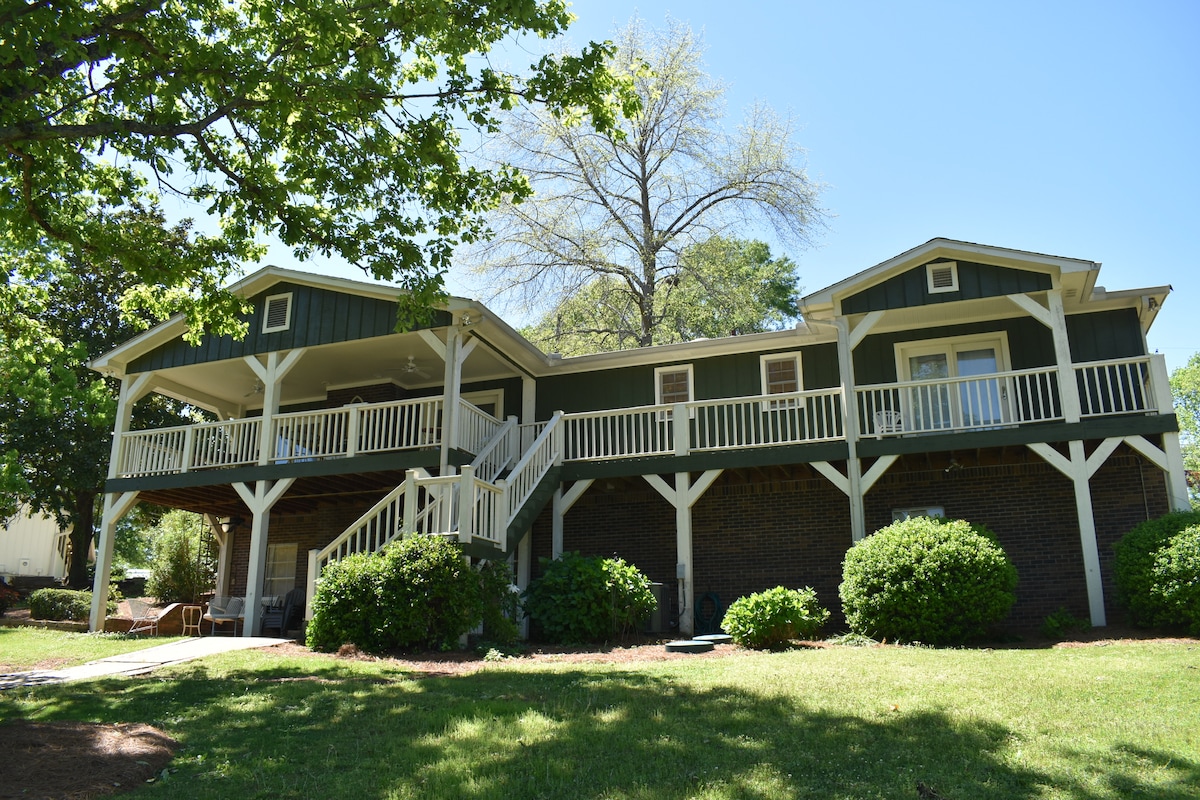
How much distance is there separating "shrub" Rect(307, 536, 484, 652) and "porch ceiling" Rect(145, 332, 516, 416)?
5075 mm

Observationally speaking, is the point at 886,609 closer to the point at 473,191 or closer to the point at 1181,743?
the point at 1181,743

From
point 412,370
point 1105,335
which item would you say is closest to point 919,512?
point 1105,335

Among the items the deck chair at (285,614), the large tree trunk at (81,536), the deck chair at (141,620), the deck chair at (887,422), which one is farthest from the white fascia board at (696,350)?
the large tree trunk at (81,536)

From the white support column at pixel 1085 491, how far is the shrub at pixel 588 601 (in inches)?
237

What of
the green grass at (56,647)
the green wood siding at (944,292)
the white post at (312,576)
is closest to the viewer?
the green grass at (56,647)

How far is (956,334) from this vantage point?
15500 millimetres

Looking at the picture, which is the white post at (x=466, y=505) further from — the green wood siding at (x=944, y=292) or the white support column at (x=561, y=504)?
the green wood siding at (x=944, y=292)

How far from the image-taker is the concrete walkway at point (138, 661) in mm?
10578

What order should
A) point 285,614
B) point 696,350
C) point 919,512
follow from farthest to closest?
point 696,350
point 285,614
point 919,512

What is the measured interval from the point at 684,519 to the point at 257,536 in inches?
284

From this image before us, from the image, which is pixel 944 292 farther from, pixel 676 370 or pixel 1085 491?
pixel 676 370

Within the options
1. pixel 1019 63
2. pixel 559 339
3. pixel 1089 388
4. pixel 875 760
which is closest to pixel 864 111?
pixel 1019 63

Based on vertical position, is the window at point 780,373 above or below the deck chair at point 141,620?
above

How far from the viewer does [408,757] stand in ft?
20.4
